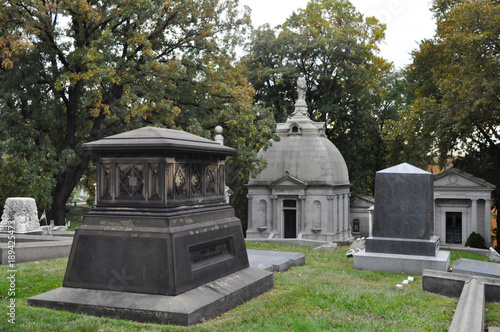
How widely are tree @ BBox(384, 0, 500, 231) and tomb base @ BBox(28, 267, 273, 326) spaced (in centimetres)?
1807

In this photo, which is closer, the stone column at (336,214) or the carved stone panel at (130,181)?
the carved stone panel at (130,181)

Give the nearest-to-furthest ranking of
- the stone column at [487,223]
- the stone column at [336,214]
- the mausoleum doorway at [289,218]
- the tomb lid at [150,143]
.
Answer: the tomb lid at [150,143] < the stone column at [487,223] < the stone column at [336,214] < the mausoleum doorway at [289,218]

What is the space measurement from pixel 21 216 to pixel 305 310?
11745 mm

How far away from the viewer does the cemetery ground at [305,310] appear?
5316 mm

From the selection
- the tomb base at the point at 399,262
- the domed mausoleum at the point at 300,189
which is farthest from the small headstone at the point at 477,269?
the domed mausoleum at the point at 300,189

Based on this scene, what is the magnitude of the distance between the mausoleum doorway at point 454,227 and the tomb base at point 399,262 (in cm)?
1894

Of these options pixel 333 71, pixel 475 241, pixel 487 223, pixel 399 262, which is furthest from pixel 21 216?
pixel 333 71

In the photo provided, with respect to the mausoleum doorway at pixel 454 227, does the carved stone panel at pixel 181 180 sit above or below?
above

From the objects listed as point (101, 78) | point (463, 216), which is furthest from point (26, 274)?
point (463, 216)

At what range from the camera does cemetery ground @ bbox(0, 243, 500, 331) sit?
17.4 ft

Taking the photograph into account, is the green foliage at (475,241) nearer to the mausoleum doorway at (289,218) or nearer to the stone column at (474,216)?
the stone column at (474,216)

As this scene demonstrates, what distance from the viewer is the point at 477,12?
68.3ft

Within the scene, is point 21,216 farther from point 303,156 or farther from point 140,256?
point 303,156

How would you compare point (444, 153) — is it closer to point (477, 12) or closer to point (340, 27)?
point (477, 12)
